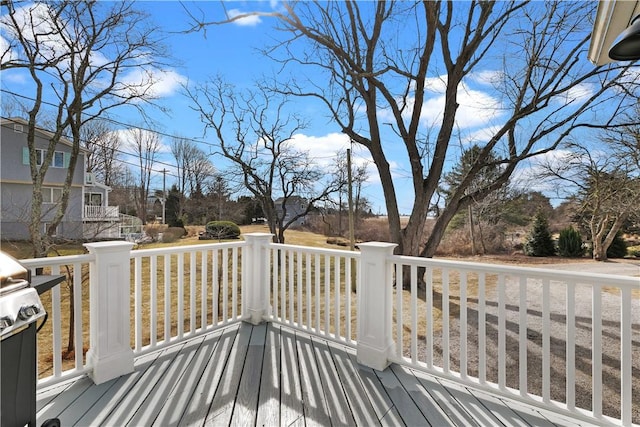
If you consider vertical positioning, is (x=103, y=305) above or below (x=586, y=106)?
below

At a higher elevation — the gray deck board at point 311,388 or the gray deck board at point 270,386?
the gray deck board at point 270,386

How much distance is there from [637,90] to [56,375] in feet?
27.9

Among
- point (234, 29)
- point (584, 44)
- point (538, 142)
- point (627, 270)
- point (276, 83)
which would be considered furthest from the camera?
point (627, 270)

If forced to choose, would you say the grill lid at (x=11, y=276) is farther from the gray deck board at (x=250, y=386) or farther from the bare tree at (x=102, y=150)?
the bare tree at (x=102, y=150)

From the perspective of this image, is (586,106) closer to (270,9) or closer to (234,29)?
(270,9)

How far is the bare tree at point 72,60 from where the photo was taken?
5.25m

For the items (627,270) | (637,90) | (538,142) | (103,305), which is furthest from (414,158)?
(627,270)

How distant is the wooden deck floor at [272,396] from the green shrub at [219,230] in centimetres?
540

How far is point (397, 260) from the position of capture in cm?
245

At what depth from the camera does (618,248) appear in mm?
10773

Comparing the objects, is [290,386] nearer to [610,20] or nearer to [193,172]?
[610,20]

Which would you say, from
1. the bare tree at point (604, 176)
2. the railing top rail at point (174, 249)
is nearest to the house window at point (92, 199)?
the railing top rail at point (174, 249)

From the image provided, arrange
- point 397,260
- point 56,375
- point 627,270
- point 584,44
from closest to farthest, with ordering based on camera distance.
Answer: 1. point 56,375
2. point 397,260
3. point 584,44
4. point 627,270

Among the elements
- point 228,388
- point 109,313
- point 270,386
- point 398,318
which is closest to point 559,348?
point 398,318
